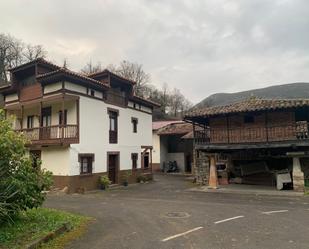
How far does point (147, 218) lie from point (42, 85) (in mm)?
14488

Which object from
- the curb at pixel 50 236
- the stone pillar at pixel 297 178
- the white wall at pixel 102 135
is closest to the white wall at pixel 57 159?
the white wall at pixel 102 135

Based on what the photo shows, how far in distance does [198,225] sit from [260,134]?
12.1 meters

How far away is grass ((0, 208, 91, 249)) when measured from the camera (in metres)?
7.47

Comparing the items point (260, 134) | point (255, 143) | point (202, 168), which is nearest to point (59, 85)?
point (202, 168)

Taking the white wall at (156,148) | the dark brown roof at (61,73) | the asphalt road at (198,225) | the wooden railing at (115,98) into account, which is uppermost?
the dark brown roof at (61,73)

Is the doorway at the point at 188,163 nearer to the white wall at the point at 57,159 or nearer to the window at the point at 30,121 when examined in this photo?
the window at the point at 30,121

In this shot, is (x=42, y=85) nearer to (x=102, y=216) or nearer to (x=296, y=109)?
(x=102, y=216)

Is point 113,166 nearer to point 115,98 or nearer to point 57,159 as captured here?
point 57,159

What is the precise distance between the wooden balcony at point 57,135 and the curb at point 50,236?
1163cm

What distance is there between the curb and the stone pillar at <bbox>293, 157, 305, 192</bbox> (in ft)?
45.8

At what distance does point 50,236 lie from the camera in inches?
316

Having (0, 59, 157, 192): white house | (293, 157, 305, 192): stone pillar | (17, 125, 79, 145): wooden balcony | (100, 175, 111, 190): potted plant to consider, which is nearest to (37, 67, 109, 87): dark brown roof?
(0, 59, 157, 192): white house

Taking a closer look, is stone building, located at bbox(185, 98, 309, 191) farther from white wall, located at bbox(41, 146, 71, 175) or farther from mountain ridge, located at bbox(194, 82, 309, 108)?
mountain ridge, located at bbox(194, 82, 309, 108)

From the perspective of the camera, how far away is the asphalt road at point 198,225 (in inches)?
301
